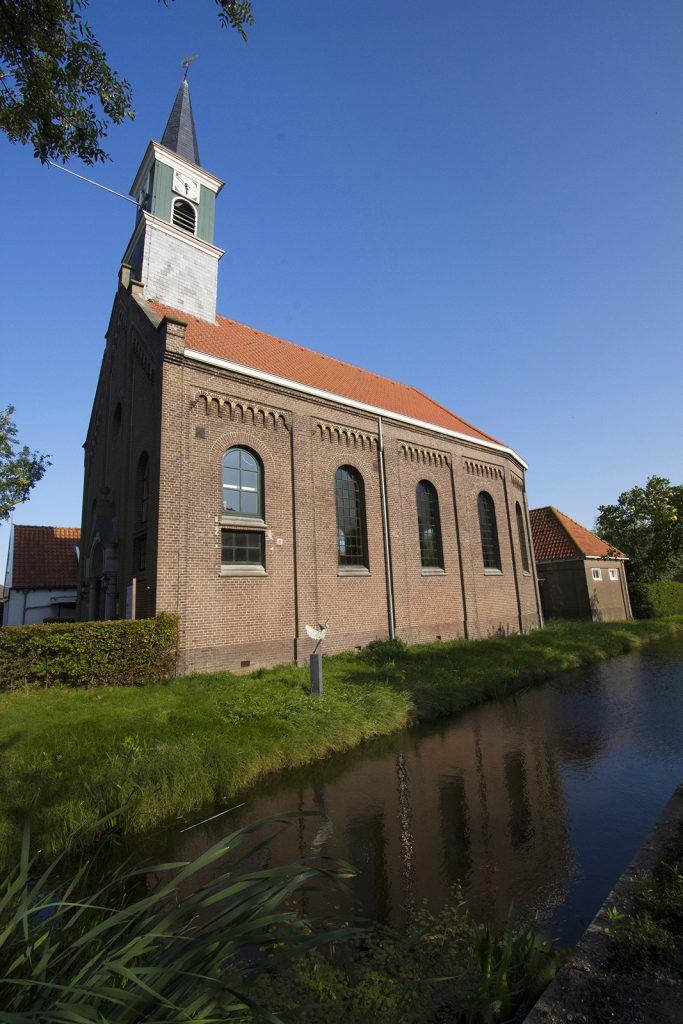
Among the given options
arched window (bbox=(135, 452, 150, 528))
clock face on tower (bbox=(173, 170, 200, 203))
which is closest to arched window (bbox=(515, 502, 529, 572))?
arched window (bbox=(135, 452, 150, 528))

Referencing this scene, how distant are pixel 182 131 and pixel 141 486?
1451 cm

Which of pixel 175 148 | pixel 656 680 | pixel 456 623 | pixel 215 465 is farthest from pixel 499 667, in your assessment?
pixel 175 148

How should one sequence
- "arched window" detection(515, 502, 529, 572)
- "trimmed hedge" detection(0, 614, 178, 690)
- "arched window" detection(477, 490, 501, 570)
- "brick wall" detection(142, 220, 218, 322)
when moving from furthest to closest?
"arched window" detection(515, 502, 529, 572) < "arched window" detection(477, 490, 501, 570) < "brick wall" detection(142, 220, 218, 322) < "trimmed hedge" detection(0, 614, 178, 690)

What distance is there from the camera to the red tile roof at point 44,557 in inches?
894

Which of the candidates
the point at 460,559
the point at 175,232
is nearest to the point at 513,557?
the point at 460,559

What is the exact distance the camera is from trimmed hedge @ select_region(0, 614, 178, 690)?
29.4 ft

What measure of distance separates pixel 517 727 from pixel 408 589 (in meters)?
7.45

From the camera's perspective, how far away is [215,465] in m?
12.3

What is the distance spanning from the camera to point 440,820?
506 cm

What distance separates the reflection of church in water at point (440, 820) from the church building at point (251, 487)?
18.5 feet

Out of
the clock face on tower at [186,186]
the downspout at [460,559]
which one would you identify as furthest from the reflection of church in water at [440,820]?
the clock face on tower at [186,186]

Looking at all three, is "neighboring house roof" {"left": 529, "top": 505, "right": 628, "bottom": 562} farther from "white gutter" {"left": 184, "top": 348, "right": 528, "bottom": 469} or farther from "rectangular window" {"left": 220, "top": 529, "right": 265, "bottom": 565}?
"rectangular window" {"left": 220, "top": 529, "right": 265, "bottom": 565}

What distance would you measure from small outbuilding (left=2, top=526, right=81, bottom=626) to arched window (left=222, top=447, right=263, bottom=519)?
13647 mm

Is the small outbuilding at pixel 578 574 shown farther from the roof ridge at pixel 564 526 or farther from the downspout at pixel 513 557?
the downspout at pixel 513 557
